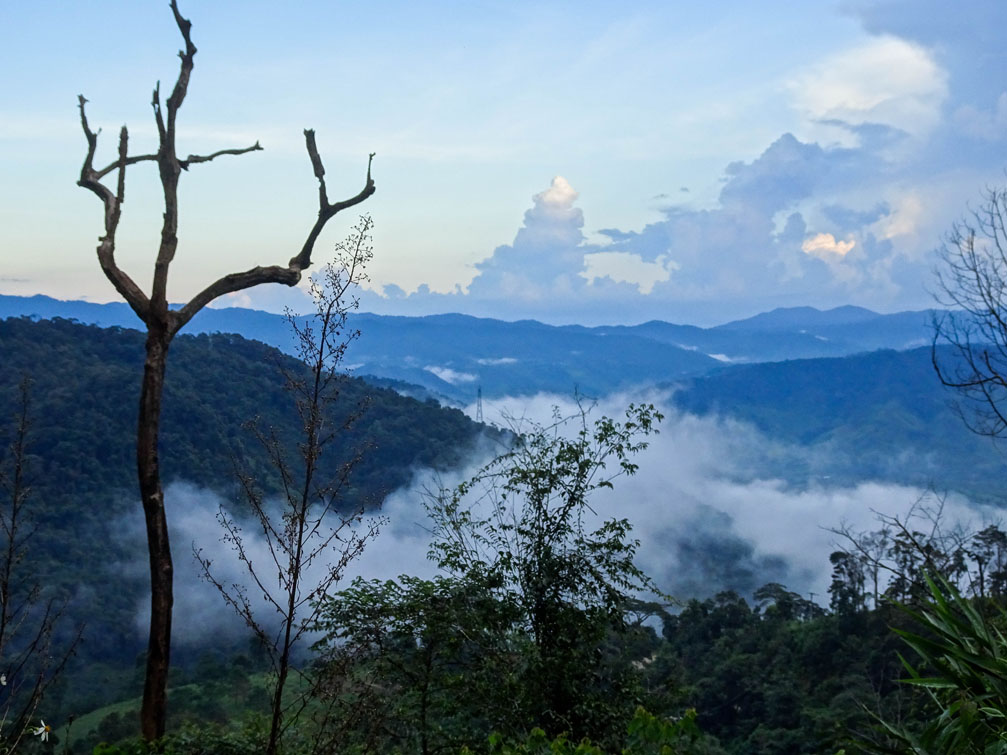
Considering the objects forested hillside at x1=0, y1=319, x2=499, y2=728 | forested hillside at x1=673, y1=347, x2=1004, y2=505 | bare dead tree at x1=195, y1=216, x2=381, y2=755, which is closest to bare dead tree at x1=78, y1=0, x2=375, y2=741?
bare dead tree at x1=195, y1=216, x2=381, y2=755

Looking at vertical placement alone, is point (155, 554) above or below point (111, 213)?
below

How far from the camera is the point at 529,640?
719 cm

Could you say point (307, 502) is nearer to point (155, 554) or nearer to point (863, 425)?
point (155, 554)

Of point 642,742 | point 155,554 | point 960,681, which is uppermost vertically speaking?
point 960,681

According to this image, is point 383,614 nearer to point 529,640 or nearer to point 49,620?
point 529,640

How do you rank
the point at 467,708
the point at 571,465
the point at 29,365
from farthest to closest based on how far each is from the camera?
the point at 29,365 → the point at 571,465 → the point at 467,708

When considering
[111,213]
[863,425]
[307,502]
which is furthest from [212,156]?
[863,425]

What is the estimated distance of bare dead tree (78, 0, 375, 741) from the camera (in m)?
4.50

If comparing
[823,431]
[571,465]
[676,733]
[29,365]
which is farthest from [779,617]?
[823,431]

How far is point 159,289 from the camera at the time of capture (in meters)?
4.65

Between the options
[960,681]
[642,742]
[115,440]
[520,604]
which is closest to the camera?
[960,681]

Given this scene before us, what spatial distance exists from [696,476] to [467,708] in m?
165

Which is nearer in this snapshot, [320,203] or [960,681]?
[960,681]

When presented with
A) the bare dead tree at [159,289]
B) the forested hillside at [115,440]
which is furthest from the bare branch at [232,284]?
the forested hillside at [115,440]
